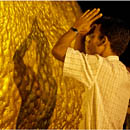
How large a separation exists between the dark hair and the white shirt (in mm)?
46

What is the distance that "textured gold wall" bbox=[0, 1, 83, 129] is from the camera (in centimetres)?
89

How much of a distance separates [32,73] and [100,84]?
0.33 metres

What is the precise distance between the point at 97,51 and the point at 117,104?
214 millimetres

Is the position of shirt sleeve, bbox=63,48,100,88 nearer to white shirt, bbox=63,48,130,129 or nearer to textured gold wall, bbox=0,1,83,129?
white shirt, bbox=63,48,130,129

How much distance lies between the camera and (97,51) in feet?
2.89

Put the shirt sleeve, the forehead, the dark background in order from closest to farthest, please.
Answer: the shirt sleeve < the forehead < the dark background

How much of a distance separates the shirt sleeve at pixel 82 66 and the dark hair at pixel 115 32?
0.12 meters

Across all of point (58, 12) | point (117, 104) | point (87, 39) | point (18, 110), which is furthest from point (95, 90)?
point (58, 12)

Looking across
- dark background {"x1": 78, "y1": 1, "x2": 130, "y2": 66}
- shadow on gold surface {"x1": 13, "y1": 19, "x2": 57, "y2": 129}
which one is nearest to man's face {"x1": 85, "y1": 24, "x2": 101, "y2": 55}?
shadow on gold surface {"x1": 13, "y1": 19, "x2": 57, "y2": 129}

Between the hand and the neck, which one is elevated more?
the hand

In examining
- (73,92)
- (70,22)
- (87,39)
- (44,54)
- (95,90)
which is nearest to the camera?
(95,90)

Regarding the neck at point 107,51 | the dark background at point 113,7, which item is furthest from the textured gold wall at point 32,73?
the dark background at point 113,7

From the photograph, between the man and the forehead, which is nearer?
the man

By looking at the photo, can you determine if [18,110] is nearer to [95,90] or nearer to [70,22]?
[95,90]
